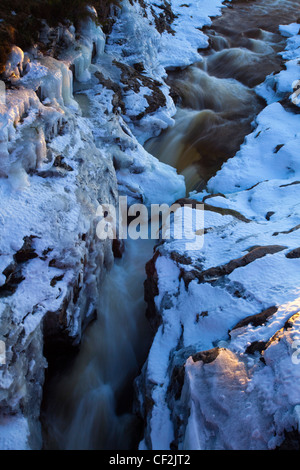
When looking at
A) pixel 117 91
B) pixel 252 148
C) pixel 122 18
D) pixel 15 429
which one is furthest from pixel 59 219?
pixel 122 18

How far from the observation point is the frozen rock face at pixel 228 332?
2.96 m

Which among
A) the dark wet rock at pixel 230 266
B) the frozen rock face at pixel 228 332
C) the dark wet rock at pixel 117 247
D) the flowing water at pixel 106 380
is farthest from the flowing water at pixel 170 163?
the dark wet rock at pixel 230 266

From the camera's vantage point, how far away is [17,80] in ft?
18.7

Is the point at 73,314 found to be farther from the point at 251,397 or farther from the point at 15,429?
the point at 251,397

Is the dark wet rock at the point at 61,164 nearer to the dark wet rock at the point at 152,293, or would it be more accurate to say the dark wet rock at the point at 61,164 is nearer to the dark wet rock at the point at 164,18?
the dark wet rock at the point at 152,293

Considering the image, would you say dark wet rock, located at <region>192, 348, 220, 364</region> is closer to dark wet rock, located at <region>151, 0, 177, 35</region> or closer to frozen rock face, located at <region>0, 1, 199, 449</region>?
frozen rock face, located at <region>0, 1, 199, 449</region>

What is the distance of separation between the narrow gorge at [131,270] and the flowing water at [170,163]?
0.10 feet

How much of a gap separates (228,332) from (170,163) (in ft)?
19.7

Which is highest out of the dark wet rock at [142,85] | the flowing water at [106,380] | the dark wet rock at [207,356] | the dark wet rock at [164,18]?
the dark wet rock at [164,18]

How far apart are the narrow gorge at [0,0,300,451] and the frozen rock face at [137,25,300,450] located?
17 millimetres

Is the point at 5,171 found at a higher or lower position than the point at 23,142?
lower

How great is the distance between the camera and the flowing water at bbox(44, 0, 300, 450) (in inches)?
175

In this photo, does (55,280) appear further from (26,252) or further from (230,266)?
(230,266)

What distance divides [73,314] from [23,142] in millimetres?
2536
